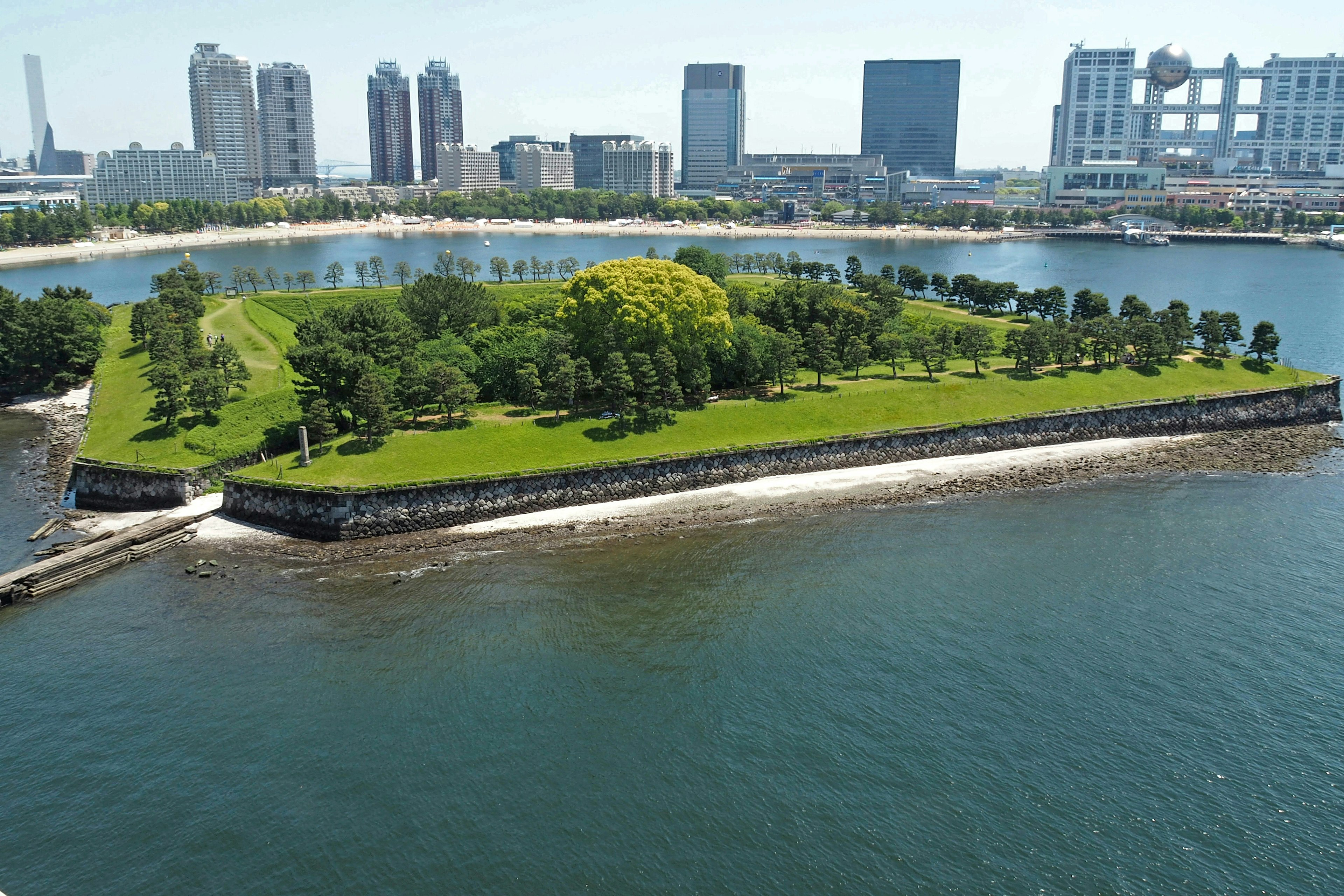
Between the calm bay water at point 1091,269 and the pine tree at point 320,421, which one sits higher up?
the calm bay water at point 1091,269

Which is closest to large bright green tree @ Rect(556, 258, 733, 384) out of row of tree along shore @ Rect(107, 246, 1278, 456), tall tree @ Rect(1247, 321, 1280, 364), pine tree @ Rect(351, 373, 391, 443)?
row of tree along shore @ Rect(107, 246, 1278, 456)

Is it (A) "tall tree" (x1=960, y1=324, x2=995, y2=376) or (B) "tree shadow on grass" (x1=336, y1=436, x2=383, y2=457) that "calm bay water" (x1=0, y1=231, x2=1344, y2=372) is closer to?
(A) "tall tree" (x1=960, y1=324, x2=995, y2=376)

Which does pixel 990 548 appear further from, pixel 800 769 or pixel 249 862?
pixel 249 862

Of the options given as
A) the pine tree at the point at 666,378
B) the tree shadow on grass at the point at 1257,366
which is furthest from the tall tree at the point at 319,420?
the tree shadow on grass at the point at 1257,366

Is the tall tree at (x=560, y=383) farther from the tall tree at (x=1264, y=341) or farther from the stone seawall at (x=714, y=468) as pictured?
the tall tree at (x=1264, y=341)

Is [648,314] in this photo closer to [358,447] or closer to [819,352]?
[819,352]

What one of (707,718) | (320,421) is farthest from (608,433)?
(707,718)

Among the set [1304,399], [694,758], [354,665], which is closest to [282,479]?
[354,665]
